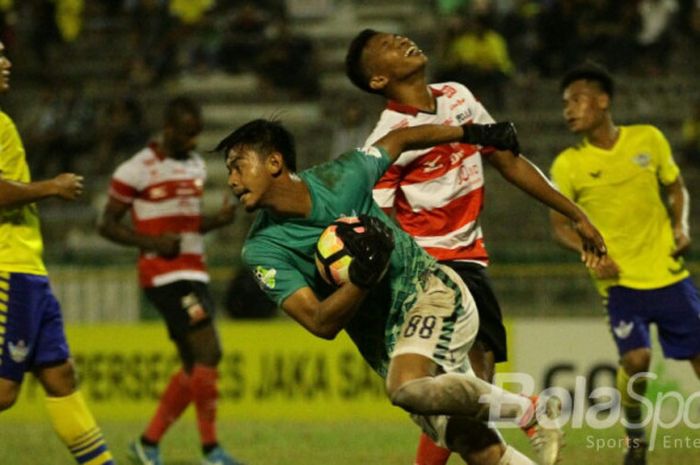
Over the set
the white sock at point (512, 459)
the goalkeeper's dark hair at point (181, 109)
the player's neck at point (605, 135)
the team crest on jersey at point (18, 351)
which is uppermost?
the goalkeeper's dark hair at point (181, 109)

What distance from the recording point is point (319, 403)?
13891 millimetres

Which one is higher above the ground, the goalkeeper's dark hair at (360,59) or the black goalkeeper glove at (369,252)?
the goalkeeper's dark hair at (360,59)

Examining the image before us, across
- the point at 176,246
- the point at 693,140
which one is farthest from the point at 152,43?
the point at 176,246

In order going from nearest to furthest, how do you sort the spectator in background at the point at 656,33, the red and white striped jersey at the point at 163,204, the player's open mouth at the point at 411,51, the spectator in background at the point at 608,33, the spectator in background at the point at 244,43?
1. the player's open mouth at the point at 411,51
2. the red and white striped jersey at the point at 163,204
3. the spectator in background at the point at 608,33
4. the spectator in background at the point at 656,33
5. the spectator in background at the point at 244,43

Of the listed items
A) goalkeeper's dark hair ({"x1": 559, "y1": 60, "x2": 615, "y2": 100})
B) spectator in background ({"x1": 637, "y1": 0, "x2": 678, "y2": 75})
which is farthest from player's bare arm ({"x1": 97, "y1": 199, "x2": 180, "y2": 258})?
spectator in background ({"x1": 637, "y1": 0, "x2": 678, "y2": 75})

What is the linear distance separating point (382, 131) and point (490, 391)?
1.82m

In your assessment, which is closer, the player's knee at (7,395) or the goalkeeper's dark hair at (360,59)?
the player's knee at (7,395)

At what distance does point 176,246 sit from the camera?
10.7 m

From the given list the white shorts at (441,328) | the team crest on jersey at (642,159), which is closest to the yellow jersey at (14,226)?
the white shorts at (441,328)

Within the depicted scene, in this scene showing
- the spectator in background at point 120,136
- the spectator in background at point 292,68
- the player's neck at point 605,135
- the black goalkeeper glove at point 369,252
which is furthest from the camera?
the spectator in background at point 292,68

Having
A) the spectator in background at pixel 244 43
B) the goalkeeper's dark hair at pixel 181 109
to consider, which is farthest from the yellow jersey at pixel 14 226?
the spectator in background at pixel 244 43

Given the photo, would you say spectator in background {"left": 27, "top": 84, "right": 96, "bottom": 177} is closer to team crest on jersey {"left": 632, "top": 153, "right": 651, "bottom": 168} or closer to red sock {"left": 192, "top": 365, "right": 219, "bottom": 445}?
red sock {"left": 192, "top": 365, "right": 219, "bottom": 445}

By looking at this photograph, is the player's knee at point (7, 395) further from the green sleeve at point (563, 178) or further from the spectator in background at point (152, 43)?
the spectator in background at point (152, 43)

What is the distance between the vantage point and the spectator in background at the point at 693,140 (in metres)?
17.0
